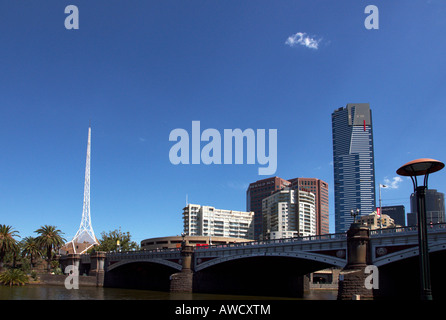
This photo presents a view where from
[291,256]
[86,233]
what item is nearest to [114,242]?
[86,233]

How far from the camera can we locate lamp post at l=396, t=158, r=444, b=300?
19688 mm

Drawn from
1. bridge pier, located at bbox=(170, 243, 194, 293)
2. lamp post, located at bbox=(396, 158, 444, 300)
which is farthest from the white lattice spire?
lamp post, located at bbox=(396, 158, 444, 300)

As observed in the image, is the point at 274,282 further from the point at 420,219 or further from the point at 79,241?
the point at 79,241

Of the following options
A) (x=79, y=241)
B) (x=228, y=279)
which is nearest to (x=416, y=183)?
(x=228, y=279)

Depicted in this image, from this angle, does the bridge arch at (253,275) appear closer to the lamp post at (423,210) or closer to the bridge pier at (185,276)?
the bridge pier at (185,276)

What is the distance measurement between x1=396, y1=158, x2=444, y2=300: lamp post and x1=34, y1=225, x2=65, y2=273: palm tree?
9147 centimetres

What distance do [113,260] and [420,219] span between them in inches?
3218

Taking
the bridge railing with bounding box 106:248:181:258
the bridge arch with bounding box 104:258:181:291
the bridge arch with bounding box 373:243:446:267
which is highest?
the bridge arch with bounding box 373:243:446:267

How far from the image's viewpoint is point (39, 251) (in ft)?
324

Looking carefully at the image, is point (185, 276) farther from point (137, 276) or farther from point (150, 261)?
point (137, 276)

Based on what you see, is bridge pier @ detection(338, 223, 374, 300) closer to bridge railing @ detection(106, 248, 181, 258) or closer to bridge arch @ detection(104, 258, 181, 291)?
bridge railing @ detection(106, 248, 181, 258)

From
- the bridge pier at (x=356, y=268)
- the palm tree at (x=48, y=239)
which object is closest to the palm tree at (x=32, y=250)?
the palm tree at (x=48, y=239)

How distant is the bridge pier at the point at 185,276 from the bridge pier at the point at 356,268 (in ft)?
102

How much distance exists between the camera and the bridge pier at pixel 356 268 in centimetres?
4594
